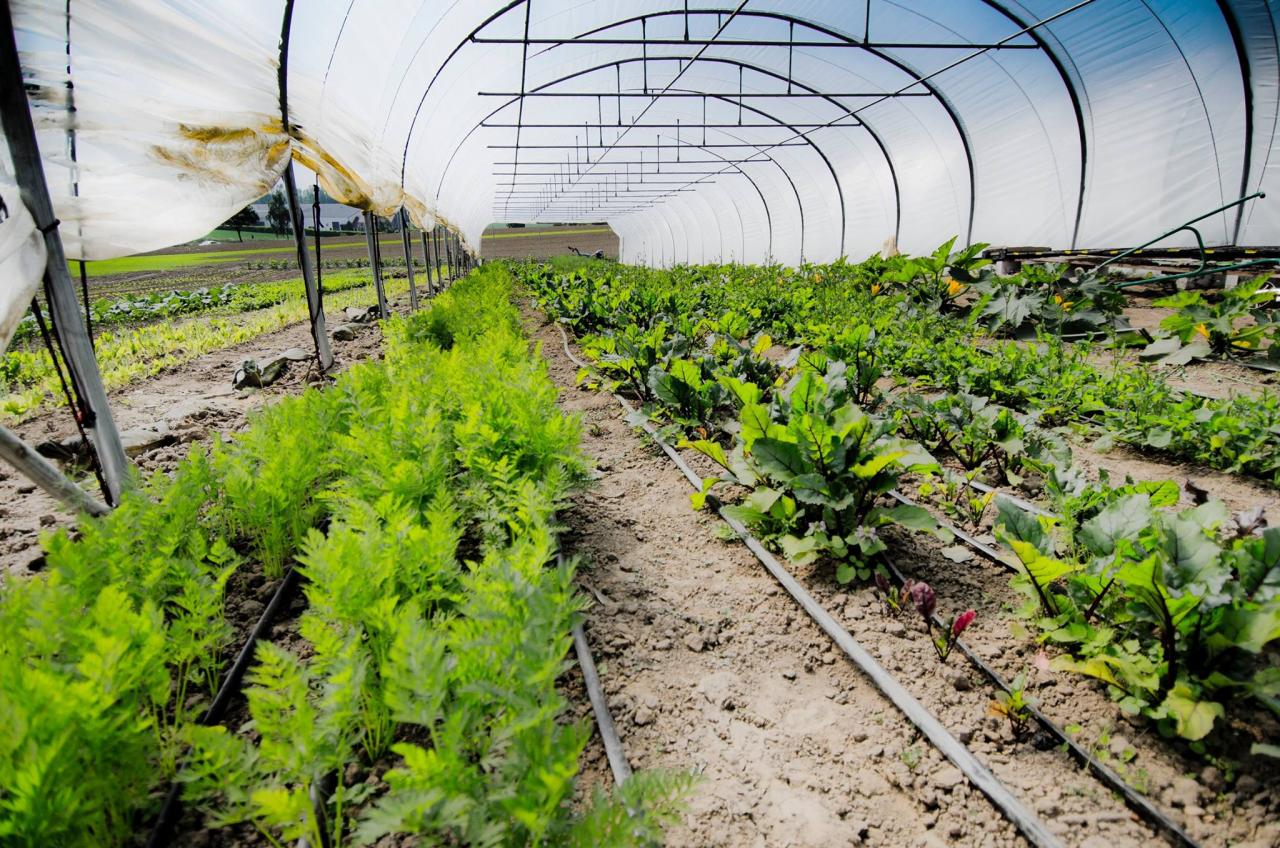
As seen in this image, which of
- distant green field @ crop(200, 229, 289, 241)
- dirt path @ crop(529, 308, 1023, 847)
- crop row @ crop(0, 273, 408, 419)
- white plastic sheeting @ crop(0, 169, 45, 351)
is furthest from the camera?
distant green field @ crop(200, 229, 289, 241)

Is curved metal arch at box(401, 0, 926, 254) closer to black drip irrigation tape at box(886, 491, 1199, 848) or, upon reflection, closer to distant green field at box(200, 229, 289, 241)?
black drip irrigation tape at box(886, 491, 1199, 848)

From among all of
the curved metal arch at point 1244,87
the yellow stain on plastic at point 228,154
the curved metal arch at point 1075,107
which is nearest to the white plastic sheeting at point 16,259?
the yellow stain on plastic at point 228,154

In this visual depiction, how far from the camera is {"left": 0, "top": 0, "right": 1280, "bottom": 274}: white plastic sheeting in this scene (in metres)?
3.24

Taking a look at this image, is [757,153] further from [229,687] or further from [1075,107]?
[229,687]

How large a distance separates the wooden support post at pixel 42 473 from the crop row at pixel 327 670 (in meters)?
0.37

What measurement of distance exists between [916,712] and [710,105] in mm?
14353

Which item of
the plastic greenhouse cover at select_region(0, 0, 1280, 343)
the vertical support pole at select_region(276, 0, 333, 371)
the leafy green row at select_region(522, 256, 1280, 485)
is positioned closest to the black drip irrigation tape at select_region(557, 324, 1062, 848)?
the leafy green row at select_region(522, 256, 1280, 485)

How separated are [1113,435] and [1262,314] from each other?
3.21 metres

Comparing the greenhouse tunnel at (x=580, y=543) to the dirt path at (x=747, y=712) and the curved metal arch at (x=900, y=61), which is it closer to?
the dirt path at (x=747, y=712)

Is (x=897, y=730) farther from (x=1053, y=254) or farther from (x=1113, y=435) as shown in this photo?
(x=1053, y=254)

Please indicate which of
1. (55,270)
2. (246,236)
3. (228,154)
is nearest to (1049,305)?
(228,154)

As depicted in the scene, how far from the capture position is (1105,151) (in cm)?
903

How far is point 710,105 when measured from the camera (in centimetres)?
1380

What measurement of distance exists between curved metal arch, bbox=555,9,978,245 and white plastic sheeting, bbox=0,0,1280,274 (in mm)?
59
